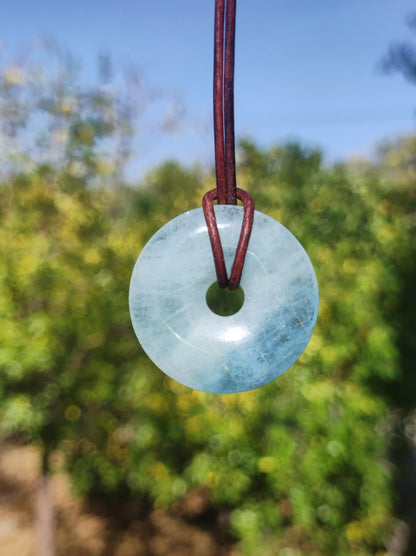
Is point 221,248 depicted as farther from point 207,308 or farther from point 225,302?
point 225,302

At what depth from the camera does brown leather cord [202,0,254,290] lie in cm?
74

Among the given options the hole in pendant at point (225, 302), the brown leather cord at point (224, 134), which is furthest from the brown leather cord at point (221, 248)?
the hole in pendant at point (225, 302)

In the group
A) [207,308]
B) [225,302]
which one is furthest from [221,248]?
[225,302]

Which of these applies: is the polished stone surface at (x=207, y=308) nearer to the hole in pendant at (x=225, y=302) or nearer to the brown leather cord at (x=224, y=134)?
the brown leather cord at (x=224, y=134)

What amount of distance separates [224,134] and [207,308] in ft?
1.04

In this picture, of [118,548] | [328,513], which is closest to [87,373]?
[328,513]

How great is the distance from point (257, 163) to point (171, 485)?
273cm

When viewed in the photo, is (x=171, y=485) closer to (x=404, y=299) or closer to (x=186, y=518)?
(x=186, y=518)

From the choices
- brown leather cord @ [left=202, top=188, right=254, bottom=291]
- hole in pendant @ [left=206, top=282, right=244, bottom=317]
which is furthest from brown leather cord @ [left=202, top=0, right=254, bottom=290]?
hole in pendant @ [left=206, top=282, right=244, bottom=317]

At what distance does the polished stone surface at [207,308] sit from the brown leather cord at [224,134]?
0.02 meters

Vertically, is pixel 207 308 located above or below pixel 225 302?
above

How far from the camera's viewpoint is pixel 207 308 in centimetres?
79

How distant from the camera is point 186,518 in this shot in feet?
15.6

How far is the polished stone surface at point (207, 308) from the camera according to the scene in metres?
0.77
